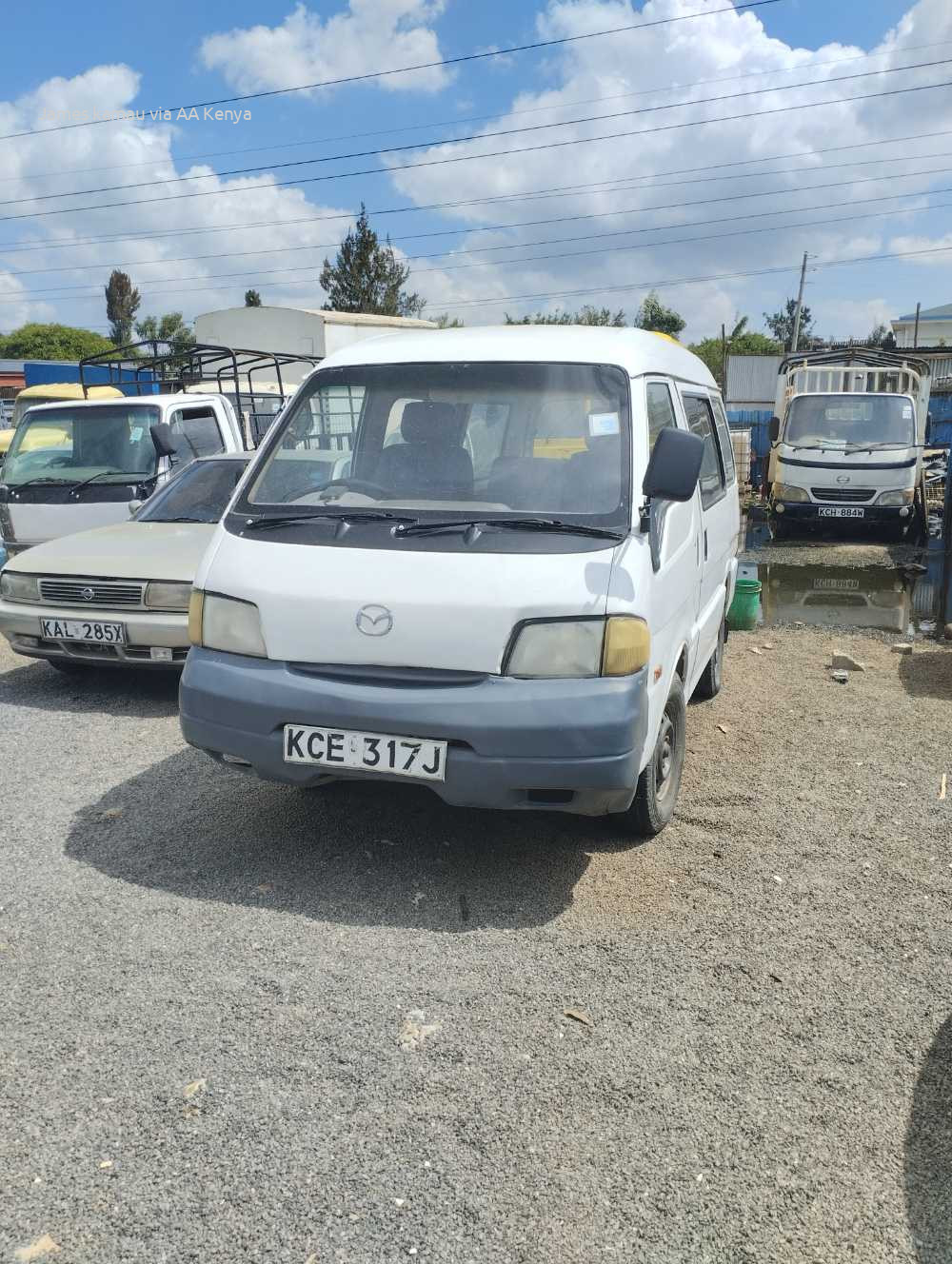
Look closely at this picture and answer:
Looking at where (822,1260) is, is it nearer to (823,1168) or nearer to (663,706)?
(823,1168)

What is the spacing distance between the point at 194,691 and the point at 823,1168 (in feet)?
8.22

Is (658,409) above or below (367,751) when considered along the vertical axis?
above

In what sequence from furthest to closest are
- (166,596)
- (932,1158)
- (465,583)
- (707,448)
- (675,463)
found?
(166,596) → (707,448) → (675,463) → (465,583) → (932,1158)

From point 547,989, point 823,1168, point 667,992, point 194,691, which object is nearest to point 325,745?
point 194,691

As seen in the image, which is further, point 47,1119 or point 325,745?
point 325,745

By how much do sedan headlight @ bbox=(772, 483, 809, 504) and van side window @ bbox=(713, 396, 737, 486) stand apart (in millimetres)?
7877

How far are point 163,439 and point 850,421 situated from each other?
10343 mm

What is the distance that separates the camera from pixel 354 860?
397 cm

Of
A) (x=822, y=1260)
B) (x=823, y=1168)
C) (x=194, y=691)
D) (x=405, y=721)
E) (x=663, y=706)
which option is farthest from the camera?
(x=663, y=706)

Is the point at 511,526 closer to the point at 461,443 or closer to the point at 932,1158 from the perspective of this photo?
the point at 461,443

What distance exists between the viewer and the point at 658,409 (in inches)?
171

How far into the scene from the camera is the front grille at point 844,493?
544 inches

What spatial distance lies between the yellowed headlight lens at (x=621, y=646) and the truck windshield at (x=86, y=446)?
6.08 meters

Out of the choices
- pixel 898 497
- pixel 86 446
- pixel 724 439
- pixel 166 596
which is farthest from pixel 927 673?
pixel 898 497
